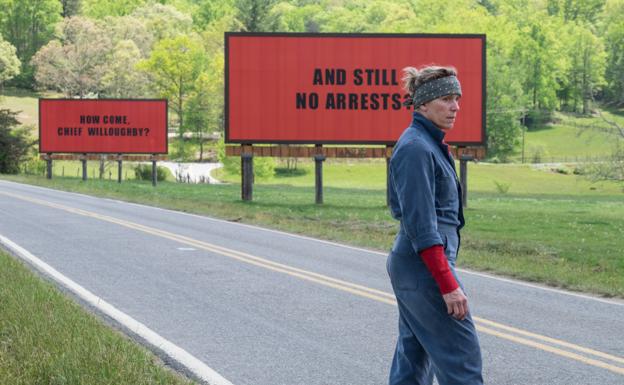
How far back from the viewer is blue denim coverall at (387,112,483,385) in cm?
449

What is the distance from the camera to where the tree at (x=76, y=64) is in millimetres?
103806

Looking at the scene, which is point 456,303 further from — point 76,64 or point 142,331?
point 76,64

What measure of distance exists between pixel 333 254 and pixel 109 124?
37978 millimetres

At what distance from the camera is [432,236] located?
443 centimetres

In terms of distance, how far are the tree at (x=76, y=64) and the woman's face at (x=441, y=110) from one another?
101330mm

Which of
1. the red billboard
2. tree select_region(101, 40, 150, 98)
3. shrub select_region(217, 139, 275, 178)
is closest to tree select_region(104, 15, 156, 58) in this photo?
tree select_region(101, 40, 150, 98)

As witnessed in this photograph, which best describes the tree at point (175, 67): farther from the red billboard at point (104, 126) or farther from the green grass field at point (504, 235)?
the green grass field at point (504, 235)

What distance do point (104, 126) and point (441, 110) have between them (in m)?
49.0

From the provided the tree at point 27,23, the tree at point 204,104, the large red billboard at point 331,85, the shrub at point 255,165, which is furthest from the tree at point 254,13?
the large red billboard at point 331,85

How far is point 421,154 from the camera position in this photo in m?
4.54

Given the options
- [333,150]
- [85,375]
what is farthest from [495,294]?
[333,150]

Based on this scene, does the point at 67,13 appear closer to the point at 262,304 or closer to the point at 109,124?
the point at 109,124

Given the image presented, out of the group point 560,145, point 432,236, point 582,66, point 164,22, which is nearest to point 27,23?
point 164,22

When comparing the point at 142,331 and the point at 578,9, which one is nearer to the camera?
the point at 142,331
